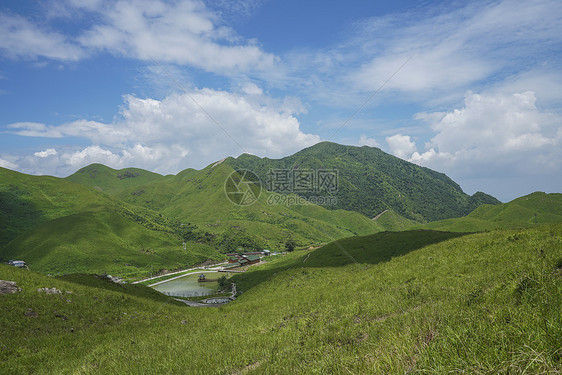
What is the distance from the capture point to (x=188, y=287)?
93.1 meters

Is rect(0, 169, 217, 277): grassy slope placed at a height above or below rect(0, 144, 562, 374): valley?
below

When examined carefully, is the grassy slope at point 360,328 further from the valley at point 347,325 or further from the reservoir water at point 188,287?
the reservoir water at point 188,287

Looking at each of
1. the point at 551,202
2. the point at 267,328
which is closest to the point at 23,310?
the point at 267,328

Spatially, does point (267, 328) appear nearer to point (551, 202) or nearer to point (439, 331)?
point (439, 331)

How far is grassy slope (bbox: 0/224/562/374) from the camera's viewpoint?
15.4 feet

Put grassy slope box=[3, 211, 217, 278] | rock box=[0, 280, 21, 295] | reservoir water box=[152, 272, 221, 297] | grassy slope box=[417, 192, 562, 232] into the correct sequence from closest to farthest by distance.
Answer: rock box=[0, 280, 21, 295]
reservoir water box=[152, 272, 221, 297]
grassy slope box=[3, 211, 217, 278]
grassy slope box=[417, 192, 562, 232]

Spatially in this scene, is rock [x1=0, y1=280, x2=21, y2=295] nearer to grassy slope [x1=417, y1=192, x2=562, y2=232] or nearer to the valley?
the valley

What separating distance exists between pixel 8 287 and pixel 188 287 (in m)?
80.1

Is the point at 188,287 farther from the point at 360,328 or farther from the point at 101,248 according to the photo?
the point at 360,328

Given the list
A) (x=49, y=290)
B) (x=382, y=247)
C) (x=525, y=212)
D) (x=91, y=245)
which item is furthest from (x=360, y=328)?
(x=525, y=212)

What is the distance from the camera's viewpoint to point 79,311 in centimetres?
1994

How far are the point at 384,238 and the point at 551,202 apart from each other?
187 m

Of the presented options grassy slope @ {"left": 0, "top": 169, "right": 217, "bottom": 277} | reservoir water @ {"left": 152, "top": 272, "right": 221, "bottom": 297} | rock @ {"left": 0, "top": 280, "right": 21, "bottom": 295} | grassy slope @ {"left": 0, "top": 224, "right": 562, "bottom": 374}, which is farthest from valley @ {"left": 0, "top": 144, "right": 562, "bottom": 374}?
grassy slope @ {"left": 0, "top": 169, "right": 217, "bottom": 277}

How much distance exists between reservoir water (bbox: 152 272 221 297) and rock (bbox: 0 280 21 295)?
216ft
